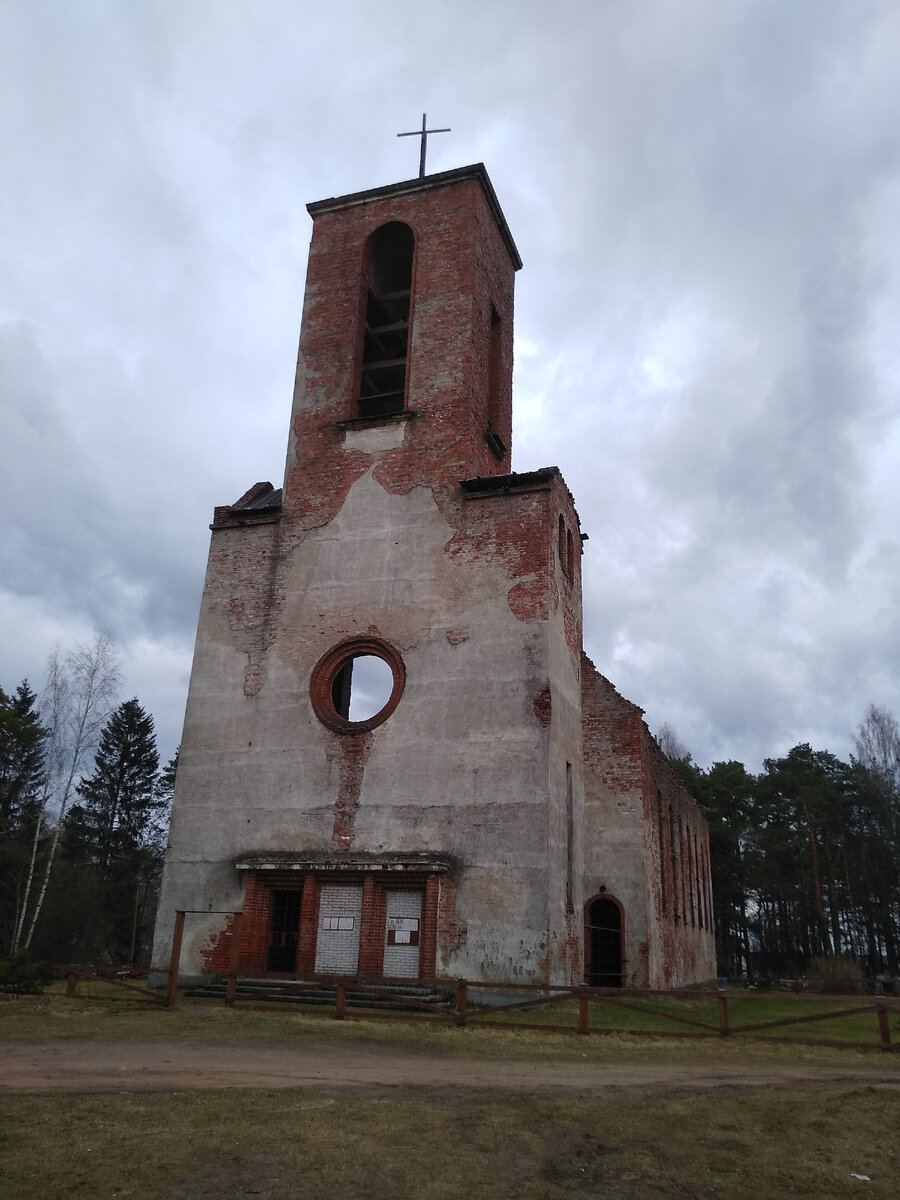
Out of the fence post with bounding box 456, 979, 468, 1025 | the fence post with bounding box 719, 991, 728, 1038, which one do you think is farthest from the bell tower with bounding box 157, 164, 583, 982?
the fence post with bounding box 719, 991, 728, 1038

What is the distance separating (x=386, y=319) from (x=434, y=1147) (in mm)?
20554

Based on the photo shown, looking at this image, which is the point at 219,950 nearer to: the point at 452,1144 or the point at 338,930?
the point at 338,930

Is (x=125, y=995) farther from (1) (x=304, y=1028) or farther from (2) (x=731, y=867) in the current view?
(2) (x=731, y=867)

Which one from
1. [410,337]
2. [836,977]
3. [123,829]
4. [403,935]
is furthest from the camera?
[123,829]

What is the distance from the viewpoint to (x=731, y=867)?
4644cm

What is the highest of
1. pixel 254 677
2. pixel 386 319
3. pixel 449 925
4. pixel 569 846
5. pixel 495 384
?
pixel 386 319

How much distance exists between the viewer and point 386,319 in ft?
77.4

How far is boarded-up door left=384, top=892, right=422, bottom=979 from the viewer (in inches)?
629

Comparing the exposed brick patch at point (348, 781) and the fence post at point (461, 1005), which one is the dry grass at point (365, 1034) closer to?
the fence post at point (461, 1005)

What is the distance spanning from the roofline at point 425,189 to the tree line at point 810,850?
108 ft

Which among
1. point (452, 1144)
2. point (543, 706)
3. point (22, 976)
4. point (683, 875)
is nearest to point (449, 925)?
point (543, 706)

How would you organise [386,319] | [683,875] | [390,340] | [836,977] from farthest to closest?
[836,977] → [683,875] → [386,319] → [390,340]

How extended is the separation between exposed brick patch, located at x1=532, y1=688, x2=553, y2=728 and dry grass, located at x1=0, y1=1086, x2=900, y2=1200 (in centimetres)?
900

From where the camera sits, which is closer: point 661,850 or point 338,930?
point 338,930
